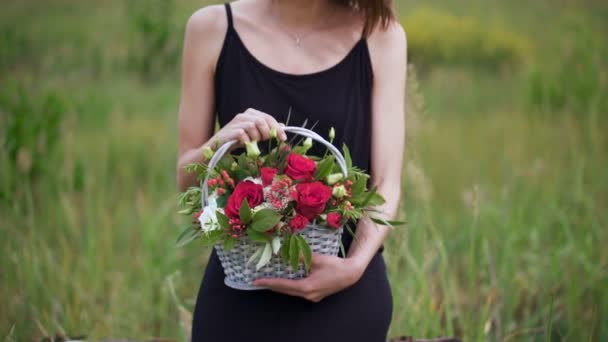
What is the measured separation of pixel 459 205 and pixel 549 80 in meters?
1.17

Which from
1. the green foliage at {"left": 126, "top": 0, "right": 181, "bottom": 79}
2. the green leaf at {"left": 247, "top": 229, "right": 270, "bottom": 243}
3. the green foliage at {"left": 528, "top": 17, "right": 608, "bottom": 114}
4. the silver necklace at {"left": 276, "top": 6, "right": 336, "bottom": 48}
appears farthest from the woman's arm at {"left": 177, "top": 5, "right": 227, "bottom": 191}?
the green foliage at {"left": 528, "top": 17, "right": 608, "bottom": 114}

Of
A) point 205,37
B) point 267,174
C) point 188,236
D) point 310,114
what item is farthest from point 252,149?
point 205,37

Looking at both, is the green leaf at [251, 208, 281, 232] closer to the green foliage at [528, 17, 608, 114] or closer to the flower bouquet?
the flower bouquet

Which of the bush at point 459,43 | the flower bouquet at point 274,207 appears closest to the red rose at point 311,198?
the flower bouquet at point 274,207

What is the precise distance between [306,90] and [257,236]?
0.62m

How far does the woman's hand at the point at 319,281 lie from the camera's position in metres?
1.45

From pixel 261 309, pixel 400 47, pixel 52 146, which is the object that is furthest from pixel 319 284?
pixel 52 146

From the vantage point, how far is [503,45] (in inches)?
273

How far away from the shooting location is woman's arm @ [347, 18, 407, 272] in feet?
5.78

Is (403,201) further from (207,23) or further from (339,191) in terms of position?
(339,191)

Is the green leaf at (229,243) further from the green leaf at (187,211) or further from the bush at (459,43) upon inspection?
the bush at (459,43)

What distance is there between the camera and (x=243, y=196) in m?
1.33

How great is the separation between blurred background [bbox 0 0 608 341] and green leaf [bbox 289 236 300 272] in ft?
2.87

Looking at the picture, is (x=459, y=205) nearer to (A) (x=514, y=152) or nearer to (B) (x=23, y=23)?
(A) (x=514, y=152)
